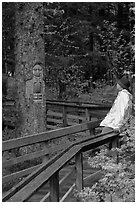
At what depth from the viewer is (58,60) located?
1420cm

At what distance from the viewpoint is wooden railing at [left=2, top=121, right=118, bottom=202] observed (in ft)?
10.4

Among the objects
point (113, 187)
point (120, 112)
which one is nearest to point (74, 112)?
point (120, 112)

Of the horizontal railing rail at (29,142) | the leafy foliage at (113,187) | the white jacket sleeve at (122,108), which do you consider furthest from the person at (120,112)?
the leafy foliage at (113,187)

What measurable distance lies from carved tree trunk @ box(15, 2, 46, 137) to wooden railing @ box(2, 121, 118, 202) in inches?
84.4

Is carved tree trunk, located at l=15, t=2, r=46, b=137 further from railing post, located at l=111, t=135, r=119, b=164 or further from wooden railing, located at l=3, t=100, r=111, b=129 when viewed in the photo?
railing post, located at l=111, t=135, r=119, b=164

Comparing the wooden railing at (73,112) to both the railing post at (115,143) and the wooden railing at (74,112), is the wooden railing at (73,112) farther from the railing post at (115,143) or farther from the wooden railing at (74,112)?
the railing post at (115,143)

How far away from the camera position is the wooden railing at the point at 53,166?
10.4ft

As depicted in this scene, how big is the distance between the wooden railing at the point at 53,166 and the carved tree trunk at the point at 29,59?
214cm

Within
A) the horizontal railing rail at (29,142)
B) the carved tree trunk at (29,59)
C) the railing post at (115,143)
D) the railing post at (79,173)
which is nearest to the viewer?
the railing post at (79,173)

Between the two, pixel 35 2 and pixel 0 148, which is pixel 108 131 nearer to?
pixel 0 148

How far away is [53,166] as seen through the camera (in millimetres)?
3775

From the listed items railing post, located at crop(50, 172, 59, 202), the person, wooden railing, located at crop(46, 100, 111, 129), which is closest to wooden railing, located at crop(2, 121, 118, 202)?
railing post, located at crop(50, 172, 59, 202)

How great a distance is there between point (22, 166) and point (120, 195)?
162 inches

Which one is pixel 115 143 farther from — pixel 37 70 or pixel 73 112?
pixel 73 112
